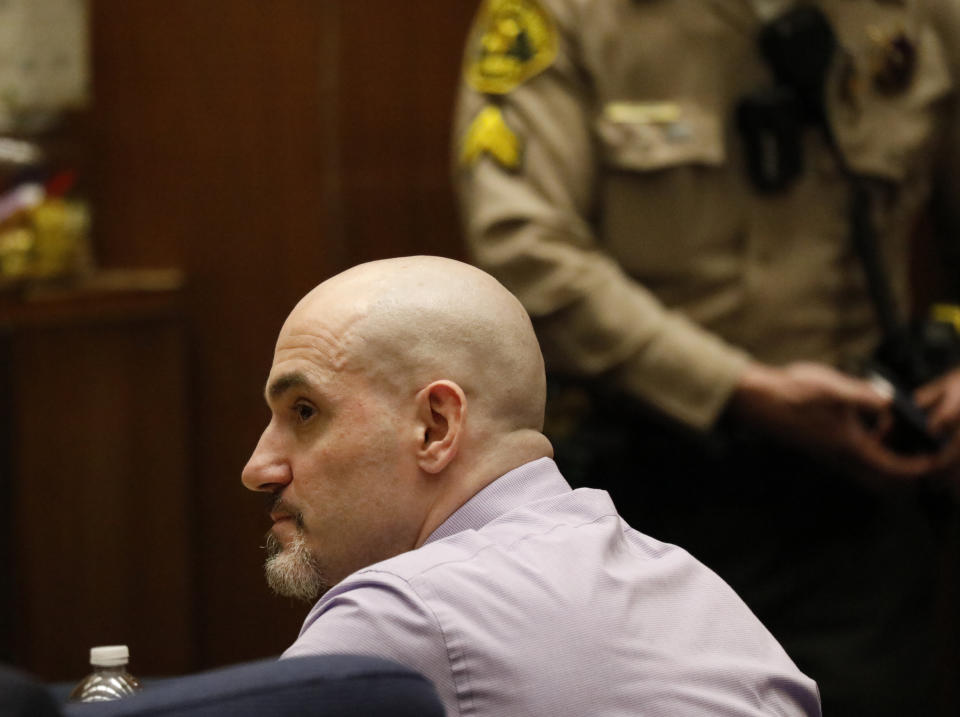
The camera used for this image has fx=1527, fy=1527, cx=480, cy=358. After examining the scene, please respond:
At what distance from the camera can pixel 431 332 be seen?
132 cm

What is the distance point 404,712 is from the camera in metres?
0.97

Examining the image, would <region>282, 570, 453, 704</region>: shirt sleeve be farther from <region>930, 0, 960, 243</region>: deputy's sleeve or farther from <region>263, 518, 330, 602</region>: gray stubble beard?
<region>930, 0, 960, 243</region>: deputy's sleeve

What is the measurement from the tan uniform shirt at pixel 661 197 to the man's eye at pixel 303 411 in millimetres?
980

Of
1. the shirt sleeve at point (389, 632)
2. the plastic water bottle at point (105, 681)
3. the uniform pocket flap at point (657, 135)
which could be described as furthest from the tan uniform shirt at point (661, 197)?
the shirt sleeve at point (389, 632)

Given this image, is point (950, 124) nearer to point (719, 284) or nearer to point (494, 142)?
point (719, 284)

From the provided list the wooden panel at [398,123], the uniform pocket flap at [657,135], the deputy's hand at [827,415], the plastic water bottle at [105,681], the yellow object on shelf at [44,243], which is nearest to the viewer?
the plastic water bottle at [105,681]

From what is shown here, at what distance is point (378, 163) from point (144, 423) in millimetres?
716

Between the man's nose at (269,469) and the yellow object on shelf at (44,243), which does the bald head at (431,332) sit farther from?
the yellow object on shelf at (44,243)

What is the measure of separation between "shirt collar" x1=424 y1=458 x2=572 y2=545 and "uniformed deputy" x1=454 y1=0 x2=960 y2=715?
1000mm

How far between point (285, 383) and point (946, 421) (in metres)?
1.29

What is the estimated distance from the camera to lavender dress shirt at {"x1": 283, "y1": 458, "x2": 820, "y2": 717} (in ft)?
3.63

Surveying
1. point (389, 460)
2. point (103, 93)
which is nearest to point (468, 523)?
point (389, 460)

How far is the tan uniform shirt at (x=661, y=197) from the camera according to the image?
2.32 meters

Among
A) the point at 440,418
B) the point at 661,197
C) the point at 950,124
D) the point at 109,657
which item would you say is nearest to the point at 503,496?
the point at 440,418
